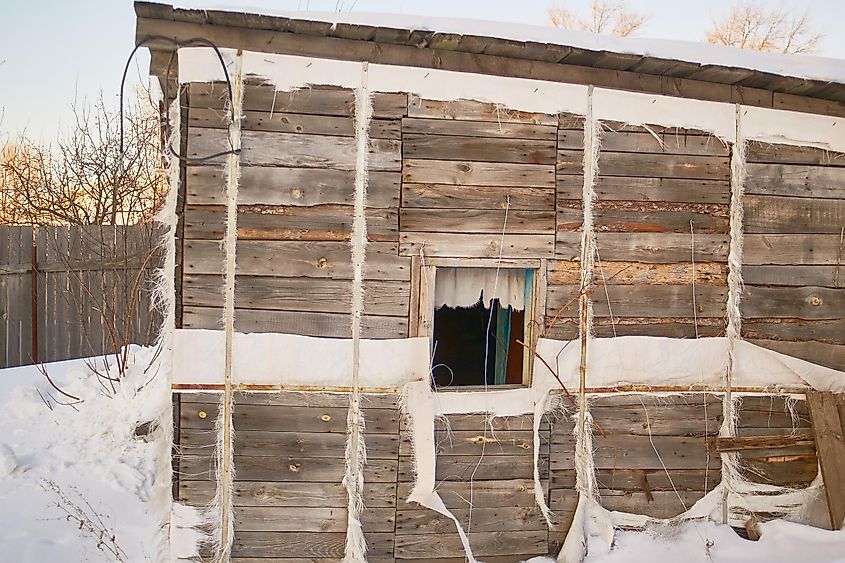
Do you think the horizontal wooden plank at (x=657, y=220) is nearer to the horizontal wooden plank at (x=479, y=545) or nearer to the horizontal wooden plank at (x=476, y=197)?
the horizontal wooden plank at (x=476, y=197)

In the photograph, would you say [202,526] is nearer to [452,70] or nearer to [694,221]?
[452,70]

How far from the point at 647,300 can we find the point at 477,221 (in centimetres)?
155

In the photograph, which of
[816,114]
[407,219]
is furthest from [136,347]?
[816,114]

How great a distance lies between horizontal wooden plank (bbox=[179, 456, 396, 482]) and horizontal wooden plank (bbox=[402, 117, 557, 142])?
252 centimetres

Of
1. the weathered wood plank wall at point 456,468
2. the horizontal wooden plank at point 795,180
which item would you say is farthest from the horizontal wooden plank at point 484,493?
the horizontal wooden plank at point 795,180

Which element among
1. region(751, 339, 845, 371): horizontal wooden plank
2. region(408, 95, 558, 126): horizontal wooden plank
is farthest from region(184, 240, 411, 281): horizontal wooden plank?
region(751, 339, 845, 371): horizontal wooden plank

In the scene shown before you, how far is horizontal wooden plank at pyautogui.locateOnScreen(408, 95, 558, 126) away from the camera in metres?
5.10

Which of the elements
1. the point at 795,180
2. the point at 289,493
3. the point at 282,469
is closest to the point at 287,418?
the point at 282,469

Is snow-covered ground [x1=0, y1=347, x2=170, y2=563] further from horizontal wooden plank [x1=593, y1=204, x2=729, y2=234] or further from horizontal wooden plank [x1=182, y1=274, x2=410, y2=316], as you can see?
horizontal wooden plank [x1=593, y1=204, x2=729, y2=234]

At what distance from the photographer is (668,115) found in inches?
214

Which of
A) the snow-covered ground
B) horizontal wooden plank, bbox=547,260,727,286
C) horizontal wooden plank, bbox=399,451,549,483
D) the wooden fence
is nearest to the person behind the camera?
horizontal wooden plank, bbox=399,451,549,483

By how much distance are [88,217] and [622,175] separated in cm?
1182

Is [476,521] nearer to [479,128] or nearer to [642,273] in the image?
[642,273]

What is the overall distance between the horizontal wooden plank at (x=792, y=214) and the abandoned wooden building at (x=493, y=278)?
2 centimetres
